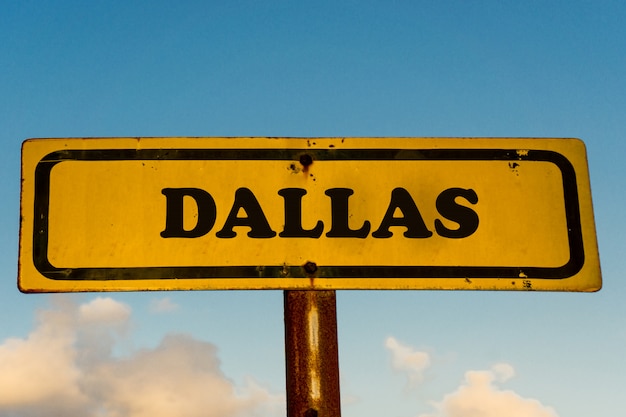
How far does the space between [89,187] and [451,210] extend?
3.79 feet

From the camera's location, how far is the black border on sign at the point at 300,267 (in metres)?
1.95

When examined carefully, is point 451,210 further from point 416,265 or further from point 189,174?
point 189,174

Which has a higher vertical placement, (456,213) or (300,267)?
(456,213)

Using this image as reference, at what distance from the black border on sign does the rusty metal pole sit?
0.09 meters

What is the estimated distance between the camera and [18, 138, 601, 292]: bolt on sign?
1963 mm

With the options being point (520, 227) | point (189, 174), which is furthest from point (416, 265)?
point (189, 174)

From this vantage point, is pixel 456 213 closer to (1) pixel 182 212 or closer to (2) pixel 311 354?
(2) pixel 311 354

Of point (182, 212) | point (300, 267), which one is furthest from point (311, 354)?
point (182, 212)

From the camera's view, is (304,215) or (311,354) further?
(304,215)

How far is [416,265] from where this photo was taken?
1986 mm

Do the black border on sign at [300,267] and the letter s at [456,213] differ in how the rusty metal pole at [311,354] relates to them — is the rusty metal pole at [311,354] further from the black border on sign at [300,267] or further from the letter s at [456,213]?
the letter s at [456,213]

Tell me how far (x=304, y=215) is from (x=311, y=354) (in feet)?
1.40

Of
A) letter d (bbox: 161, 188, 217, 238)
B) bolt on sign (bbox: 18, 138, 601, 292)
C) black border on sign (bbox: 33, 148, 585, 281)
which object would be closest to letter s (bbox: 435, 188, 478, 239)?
bolt on sign (bbox: 18, 138, 601, 292)

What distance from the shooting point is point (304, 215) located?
2.00 metres
